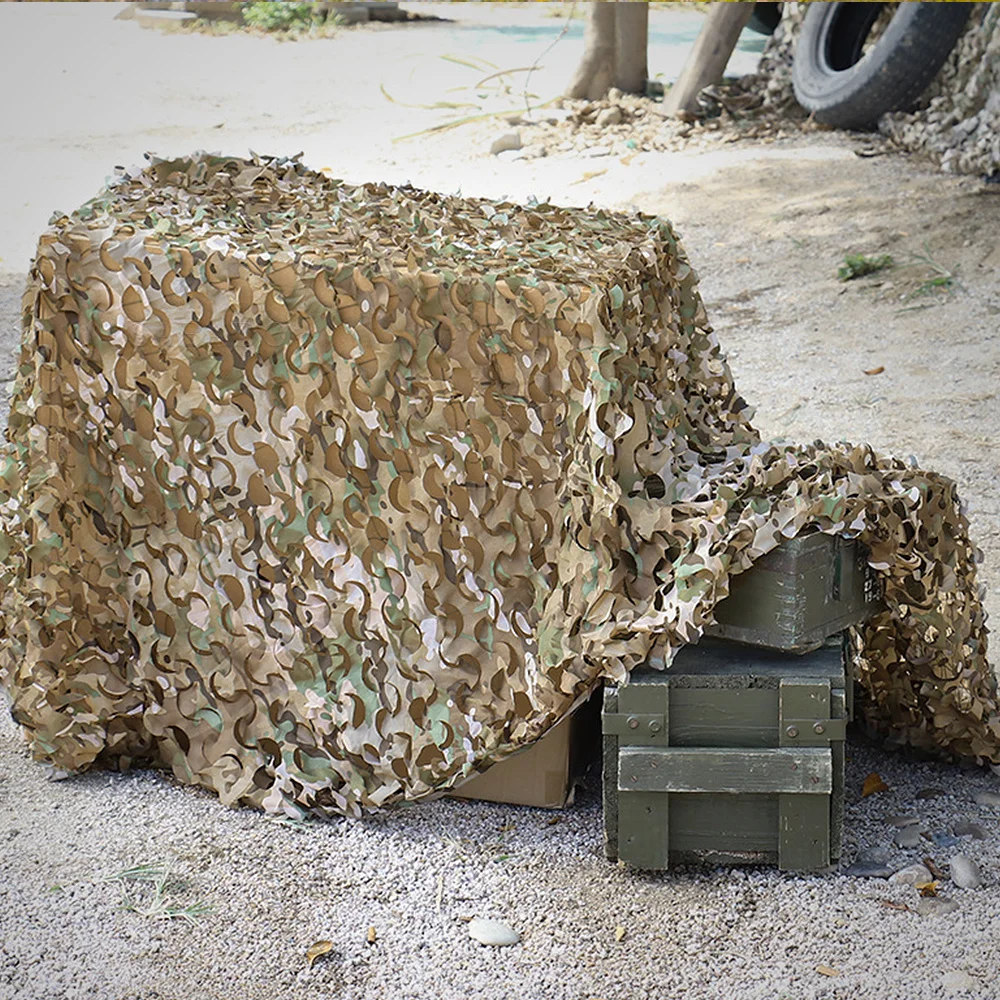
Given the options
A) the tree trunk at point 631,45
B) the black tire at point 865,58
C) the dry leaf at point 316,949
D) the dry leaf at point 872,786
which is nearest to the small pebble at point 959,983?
the dry leaf at point 872,786

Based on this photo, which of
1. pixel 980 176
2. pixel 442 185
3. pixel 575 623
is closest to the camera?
pixel 575 623

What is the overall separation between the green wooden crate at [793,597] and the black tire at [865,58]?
7752mm

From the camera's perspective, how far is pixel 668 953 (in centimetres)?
261

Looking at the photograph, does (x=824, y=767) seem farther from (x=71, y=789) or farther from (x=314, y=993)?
(x=71, y=789)

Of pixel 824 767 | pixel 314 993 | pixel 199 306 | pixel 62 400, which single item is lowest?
pixel 314 993

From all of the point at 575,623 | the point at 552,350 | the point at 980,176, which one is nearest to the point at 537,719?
the point at 575,623

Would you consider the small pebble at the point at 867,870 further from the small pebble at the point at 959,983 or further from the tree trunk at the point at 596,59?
the tree trunk at the point at 596,59

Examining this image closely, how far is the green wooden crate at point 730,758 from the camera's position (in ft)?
8.82

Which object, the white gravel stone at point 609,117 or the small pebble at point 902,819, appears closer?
the small pebble at point 902,819

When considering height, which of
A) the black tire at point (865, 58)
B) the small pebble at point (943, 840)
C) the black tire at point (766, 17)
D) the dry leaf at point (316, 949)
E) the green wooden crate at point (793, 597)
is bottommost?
the dry leaf at point (316, 949)

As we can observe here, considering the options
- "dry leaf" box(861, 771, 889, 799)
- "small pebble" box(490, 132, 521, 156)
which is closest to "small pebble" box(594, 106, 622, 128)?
"small pebble" box(490, 132, 521, 156)

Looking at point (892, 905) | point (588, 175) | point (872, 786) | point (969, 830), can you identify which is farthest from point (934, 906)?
point (588, 175)

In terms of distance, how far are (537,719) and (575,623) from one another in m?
0.21

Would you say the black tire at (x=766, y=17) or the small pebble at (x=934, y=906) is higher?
the black tire at (x=766, y=17)
